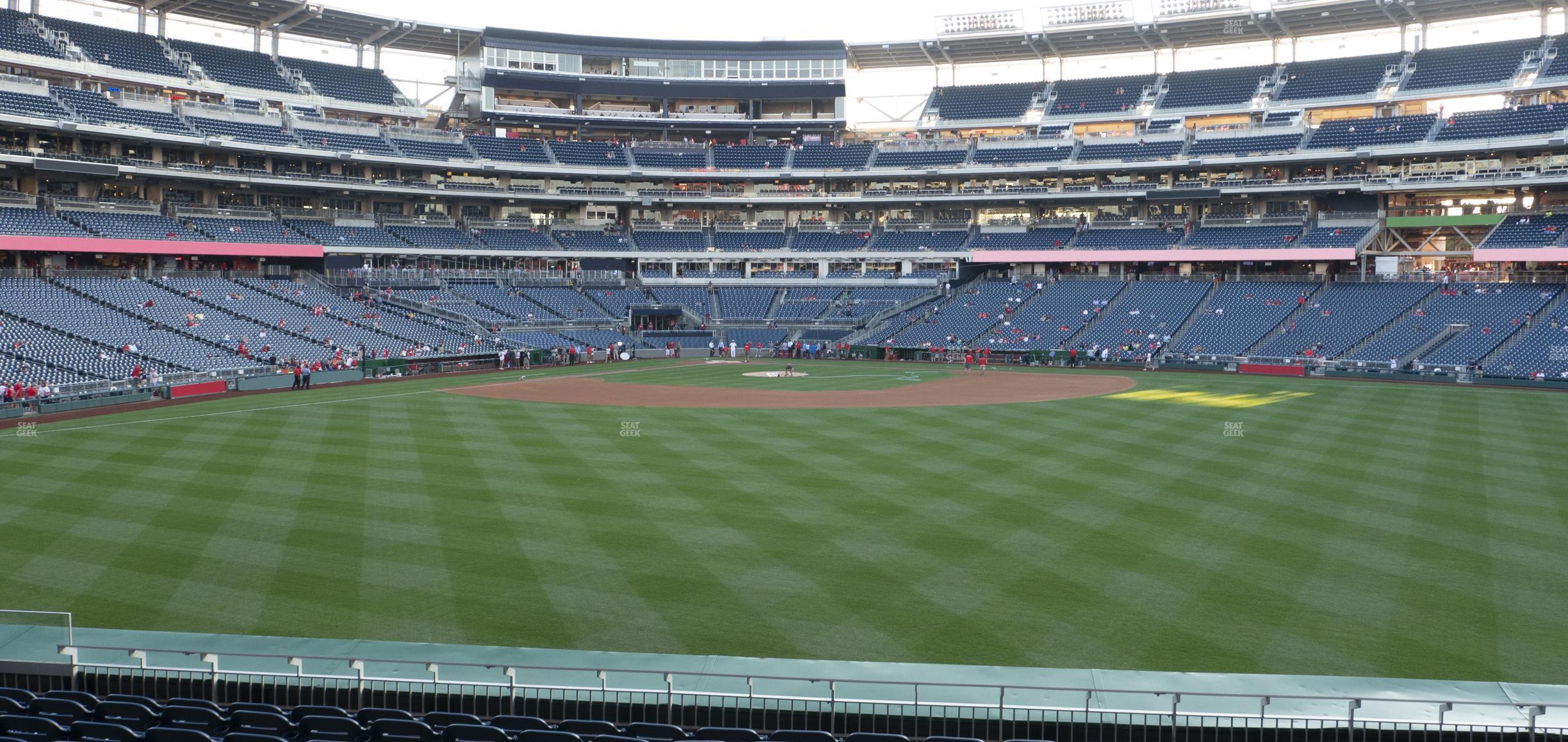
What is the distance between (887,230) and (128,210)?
181 ft

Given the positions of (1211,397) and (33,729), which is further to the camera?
(1211,397)

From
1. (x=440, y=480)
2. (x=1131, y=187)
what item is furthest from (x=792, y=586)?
(x=1131, y=187)

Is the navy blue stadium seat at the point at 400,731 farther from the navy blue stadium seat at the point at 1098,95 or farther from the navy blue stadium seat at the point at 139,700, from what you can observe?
the navy blue stadium seat at the point at 1098,95

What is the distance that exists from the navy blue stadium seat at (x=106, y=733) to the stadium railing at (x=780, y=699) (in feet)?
8.12

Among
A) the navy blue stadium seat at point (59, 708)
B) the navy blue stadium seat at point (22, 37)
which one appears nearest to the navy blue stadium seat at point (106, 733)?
the navy blue stadium seat at point (59, 708)

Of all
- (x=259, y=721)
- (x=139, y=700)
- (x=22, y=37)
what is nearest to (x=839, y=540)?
(x=259, y=721)

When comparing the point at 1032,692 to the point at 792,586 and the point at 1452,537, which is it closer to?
the point at 792,586

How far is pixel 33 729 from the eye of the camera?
26.0ft

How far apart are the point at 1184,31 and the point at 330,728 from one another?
8024 centimetres

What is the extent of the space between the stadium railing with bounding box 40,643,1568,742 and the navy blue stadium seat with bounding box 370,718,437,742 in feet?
5.26

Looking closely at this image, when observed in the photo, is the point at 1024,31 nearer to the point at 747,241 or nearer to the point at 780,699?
the point at 747,241

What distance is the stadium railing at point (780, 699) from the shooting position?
9.70 metres

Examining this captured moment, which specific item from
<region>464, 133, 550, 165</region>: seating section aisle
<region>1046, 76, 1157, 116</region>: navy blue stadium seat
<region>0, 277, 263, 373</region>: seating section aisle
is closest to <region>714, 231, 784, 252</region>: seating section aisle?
<region>464, 133, 550, 165</region>: seating section aisle

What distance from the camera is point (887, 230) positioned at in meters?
84.6
